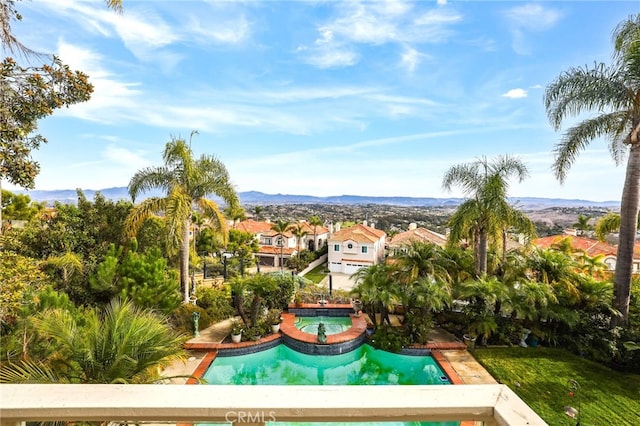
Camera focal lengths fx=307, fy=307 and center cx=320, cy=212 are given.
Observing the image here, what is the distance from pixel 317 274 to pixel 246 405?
3284cm

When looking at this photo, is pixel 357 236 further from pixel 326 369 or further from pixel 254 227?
pixel 326 369

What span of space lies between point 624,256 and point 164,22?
15853mm

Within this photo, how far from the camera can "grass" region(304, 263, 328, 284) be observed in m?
31.3

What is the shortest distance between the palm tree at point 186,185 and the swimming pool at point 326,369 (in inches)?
172

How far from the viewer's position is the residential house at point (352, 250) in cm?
3328

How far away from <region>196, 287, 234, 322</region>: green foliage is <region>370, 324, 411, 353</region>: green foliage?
268 inches

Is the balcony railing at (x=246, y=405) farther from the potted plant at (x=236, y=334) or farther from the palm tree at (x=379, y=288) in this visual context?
the potted plant at (x=236, y=334)

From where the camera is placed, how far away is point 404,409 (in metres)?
1.42

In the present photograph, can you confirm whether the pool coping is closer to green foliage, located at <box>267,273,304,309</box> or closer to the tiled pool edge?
the tiled pool edge

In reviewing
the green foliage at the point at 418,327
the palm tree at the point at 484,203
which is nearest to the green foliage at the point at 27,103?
the green foliage at the point at 418,327

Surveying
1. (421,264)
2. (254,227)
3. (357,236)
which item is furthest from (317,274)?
(421,264)

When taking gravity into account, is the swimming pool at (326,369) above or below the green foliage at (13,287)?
below

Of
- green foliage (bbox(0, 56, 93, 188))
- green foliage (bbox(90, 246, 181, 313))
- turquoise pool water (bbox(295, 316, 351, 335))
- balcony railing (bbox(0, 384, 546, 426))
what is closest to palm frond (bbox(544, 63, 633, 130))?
turquoise pool water (bbox(295, 316, 351, 335))

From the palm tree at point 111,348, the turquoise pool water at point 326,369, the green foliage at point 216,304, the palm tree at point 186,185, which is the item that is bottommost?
the turquoise pool water at point 326,369
